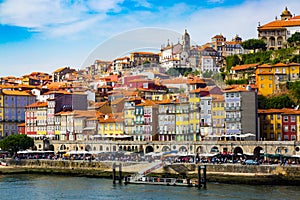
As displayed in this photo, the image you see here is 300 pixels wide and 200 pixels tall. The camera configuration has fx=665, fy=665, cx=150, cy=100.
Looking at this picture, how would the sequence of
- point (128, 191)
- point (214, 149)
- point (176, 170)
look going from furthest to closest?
point (214, 149) → point (176, 170) → point (128, 191)

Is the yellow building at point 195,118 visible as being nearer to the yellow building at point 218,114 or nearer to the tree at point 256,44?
the yellow building at point 218,114

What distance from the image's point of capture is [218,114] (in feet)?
190

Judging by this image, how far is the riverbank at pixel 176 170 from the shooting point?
43688 millimetres

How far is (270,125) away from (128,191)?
2080cm

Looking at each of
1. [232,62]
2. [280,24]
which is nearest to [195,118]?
[232,62]

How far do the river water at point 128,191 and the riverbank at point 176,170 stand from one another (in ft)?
5.93

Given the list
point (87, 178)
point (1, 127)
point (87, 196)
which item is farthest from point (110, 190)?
point (1, 127)

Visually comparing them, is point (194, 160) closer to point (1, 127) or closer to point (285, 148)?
point (285, 148)

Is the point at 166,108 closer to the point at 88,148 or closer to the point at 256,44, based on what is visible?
the point at 88,148

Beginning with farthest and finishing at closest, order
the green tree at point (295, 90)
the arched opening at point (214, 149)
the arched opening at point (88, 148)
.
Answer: the green tree at point (295, 90) → the arched opening at point (88, 148) → the arched opening at point (214, 149)

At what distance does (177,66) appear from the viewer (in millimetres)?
45844

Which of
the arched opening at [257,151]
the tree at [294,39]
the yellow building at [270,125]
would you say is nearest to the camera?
the arched opening at [257,151]

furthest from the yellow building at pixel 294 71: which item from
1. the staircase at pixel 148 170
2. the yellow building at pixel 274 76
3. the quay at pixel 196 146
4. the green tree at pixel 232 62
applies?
the staircase at pixel 148 170

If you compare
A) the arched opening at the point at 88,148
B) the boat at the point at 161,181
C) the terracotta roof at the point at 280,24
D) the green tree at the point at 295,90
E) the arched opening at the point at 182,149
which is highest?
the terracotta roof at the point at 280,24
